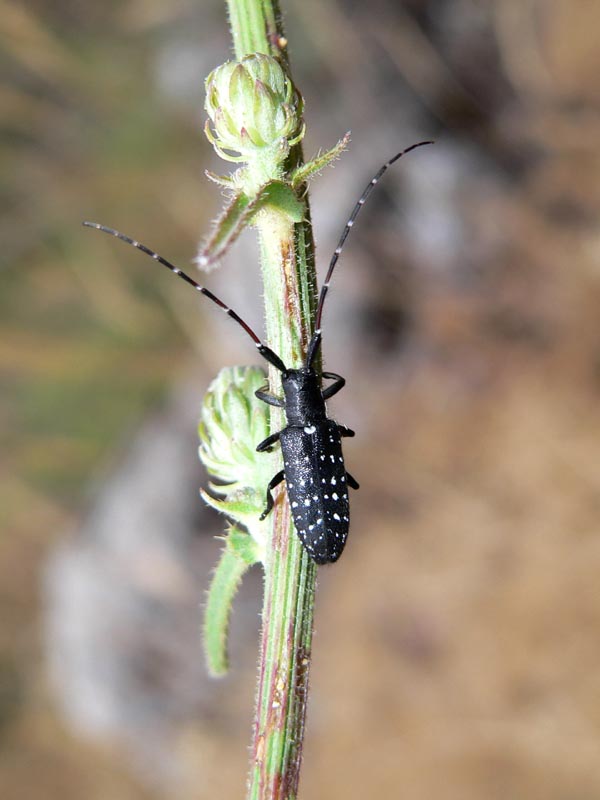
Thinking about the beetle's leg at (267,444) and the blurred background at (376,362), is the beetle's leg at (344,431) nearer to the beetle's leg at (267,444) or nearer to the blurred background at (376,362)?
the beetle's leg at (267,444)

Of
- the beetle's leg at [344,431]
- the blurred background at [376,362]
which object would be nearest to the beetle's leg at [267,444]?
the beetle's leg at [344,431]

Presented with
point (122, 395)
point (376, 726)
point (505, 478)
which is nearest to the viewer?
point (505, 478)

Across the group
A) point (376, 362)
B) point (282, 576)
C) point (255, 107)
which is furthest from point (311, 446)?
point (376, 362)

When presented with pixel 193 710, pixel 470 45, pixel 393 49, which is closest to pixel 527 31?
pixel 470 45

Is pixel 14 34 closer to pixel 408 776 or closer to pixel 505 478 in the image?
pixel 505 478

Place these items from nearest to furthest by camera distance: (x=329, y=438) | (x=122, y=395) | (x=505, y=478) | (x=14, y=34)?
(x=329, y=438)
(x=14, y=34)
(x=505, y=478)
(x=122, y=395)

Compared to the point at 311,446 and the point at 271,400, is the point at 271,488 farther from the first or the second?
the point at 311,446

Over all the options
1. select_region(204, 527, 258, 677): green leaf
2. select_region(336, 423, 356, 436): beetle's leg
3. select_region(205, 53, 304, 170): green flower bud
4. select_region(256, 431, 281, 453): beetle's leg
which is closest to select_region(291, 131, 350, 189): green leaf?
select_region(205, 53, 304, 170): green flower bud
